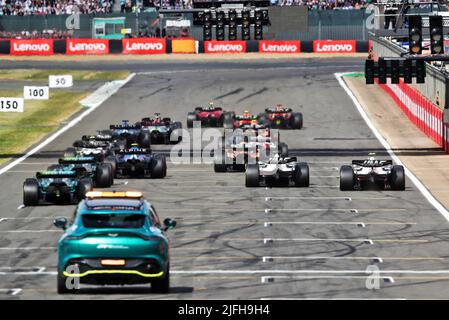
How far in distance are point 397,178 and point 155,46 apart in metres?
65.1

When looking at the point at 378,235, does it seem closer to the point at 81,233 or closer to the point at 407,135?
the point at 81,233

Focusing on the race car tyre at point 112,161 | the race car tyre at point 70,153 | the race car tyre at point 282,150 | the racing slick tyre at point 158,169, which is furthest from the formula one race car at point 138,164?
the race car tyre at point 282,150

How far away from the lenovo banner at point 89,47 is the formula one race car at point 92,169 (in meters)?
64.0

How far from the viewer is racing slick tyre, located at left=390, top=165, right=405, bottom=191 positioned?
135 ft

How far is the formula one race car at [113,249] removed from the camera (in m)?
21.8

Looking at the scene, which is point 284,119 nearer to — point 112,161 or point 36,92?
point 36,92

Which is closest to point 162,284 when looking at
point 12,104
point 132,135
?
point 12,104

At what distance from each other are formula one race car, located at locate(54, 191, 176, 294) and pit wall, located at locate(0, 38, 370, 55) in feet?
271

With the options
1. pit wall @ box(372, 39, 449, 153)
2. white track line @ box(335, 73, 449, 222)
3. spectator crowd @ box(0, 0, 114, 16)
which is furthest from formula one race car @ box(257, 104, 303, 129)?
spectator crowd @ box(0, 0, 114, 16)

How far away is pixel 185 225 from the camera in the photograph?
113 feet

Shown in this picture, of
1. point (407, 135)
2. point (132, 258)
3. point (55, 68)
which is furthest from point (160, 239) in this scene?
point (55, 68)

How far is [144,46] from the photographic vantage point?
10494cm

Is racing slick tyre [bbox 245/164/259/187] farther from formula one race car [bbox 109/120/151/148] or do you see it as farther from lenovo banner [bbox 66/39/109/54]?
lenovo banner [bbox 66/39/109/54]

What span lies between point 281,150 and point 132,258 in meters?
27.0
